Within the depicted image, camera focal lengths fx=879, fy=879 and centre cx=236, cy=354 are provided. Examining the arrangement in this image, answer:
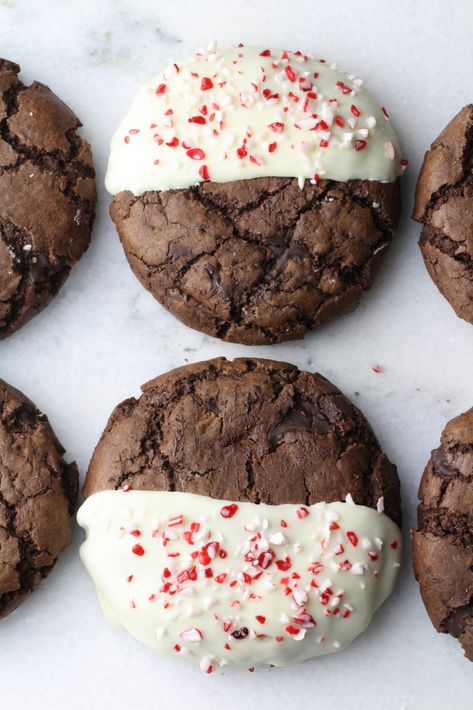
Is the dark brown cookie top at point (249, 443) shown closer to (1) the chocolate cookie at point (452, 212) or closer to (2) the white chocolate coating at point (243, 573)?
(2) the white chocolate coating at point (243, 573)

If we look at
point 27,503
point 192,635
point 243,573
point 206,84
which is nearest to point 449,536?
point 243,573

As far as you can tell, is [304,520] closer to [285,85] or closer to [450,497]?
[450,497]

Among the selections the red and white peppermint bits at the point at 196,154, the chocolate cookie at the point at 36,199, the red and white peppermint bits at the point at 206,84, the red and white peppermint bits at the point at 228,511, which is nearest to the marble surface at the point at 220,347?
the chocolate cookie at the point at 36,199

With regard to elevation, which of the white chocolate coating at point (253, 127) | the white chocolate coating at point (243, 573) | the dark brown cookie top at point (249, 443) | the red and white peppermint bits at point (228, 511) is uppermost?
the white chocolate coating at point (253, 127)

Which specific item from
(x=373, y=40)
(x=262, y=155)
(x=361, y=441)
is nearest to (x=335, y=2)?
(x=373, y=40)

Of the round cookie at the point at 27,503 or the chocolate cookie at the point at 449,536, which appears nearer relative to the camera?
the chocolate cookie at the point at 449,536

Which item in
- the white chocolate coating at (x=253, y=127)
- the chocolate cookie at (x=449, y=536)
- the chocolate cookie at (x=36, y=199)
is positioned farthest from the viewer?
the chocolate cookie at (x=36, y=199)

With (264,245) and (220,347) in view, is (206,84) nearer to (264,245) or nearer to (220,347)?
(264,245)
